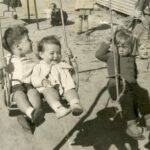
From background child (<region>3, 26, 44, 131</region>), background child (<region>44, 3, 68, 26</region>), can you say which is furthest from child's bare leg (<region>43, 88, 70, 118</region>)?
background child (<region>44, 3, 68, 26</region>)

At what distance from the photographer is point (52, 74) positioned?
6.39 meters

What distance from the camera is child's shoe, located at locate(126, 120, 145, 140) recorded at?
668 centimetres

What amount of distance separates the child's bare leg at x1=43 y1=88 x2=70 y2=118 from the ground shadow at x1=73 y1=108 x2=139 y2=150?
4.72ft

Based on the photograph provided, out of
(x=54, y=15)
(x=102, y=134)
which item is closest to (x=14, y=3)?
(x=54, y=15)

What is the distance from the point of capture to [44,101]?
6.35 meters

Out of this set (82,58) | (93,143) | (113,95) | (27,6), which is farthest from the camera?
(27,6)

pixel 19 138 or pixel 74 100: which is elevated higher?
pixel 74 100

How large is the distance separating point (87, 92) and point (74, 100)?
2.67 m

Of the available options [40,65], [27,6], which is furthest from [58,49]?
[27,6]

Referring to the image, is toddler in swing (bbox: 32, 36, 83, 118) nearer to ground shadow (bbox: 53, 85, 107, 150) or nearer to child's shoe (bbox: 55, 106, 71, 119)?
child's shoe (bbox: 55, 106, 71, 119)

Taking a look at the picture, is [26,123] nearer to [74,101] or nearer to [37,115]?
[37,115]

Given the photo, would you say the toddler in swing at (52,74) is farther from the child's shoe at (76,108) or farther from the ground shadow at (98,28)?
the ground shadow at (98,28)

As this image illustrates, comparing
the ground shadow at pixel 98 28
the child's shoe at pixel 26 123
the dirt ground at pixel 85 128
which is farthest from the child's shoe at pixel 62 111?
the ground shadow at pixel 98 28

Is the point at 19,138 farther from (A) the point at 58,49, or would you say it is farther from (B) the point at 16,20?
(B) the point at 16,20
